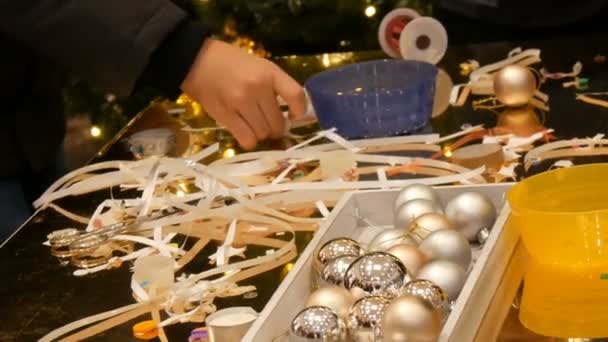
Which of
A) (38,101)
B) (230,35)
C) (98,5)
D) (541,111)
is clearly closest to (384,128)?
(541,111)

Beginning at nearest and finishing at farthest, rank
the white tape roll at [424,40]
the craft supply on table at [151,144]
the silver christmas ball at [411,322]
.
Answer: the silver christmas ball at [411,322] → the craft supply on table at [151,144] → the white tape roll at [424,40]

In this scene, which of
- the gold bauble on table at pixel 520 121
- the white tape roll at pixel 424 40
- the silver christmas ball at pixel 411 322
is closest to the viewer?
the silver christmas ball at pixel 411 322

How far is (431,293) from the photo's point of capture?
0.76 m

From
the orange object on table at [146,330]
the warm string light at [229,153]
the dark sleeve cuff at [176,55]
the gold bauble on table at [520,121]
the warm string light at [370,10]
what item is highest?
the dark sleeve cuff at [176,55]

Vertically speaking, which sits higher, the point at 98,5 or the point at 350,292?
the point at 98,5

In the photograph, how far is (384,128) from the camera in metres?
1.28

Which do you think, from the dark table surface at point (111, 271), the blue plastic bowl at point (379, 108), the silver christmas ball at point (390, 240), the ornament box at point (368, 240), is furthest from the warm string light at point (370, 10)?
the silver christmas ball at point (390, 240)

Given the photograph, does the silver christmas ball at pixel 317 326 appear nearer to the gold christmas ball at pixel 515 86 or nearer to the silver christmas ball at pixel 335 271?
the silver christmas ball at pixel 335 271

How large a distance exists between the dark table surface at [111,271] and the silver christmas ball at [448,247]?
0.08 meters

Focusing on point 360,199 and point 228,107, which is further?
point 228,107

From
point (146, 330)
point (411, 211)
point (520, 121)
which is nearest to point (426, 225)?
point (411, 211)

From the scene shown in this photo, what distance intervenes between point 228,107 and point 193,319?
453mm

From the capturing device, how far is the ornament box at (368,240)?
2.45ft

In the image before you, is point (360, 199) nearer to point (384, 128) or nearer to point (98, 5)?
point (384, 128)
